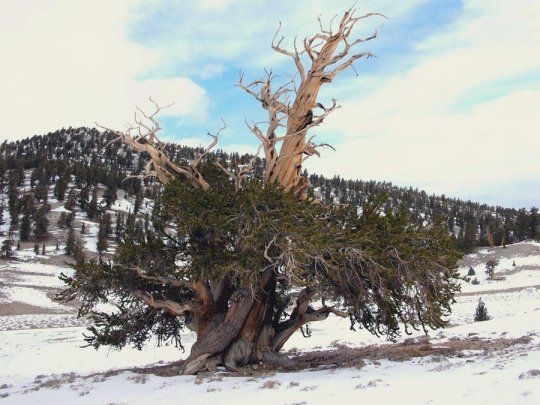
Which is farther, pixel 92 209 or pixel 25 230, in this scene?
pixel 92 209

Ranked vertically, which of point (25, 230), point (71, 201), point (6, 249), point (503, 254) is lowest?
point (503, 254)

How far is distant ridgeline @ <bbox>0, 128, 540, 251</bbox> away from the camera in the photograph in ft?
221

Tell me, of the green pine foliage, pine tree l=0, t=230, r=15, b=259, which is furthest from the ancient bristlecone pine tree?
pine tree l=0, t=230, r=15, b=259

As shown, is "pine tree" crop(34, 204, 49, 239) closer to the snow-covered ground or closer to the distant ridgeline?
the distant ridgeline

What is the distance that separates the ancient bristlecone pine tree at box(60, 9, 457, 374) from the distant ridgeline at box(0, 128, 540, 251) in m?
34.5

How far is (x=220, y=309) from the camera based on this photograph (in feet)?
41.4

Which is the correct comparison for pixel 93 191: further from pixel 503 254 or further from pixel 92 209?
pixel 503 254

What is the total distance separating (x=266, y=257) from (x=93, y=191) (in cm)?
7704

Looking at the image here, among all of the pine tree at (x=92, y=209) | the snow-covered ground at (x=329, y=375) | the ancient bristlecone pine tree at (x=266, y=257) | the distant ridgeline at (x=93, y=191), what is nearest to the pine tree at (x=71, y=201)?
the distant ridgeline at (x=93, y=191)

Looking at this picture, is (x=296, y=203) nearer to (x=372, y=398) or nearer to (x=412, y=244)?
(x=412, y=244)

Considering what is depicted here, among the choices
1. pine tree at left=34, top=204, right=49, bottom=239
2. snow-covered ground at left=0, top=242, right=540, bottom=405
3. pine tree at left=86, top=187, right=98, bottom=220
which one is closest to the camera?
snow-covered ground at left=0, top=242, right=540, bottom=405

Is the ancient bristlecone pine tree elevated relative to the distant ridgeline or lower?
lower

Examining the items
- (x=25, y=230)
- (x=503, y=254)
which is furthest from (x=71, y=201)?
(x=503, y=254)

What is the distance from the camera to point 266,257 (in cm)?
968
